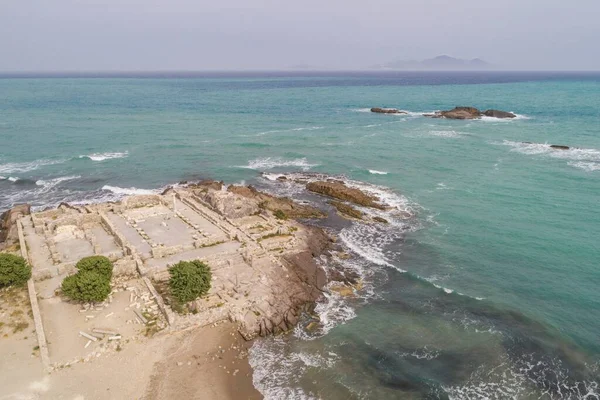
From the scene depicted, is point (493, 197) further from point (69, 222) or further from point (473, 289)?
point (69, 222)

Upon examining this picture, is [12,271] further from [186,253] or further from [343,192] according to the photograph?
[343,192]

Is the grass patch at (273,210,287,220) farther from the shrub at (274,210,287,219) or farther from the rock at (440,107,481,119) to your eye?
the rock at (440,107,481,119)

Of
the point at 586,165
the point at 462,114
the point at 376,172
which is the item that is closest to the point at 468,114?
the point at 462,114

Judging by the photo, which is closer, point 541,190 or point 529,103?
point 541,190

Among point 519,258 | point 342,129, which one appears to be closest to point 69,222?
point 519,258

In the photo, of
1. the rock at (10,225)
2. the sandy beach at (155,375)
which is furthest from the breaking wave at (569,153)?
the rock at (10,225)

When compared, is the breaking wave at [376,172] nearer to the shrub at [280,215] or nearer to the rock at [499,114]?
the shrub at [280,215]
